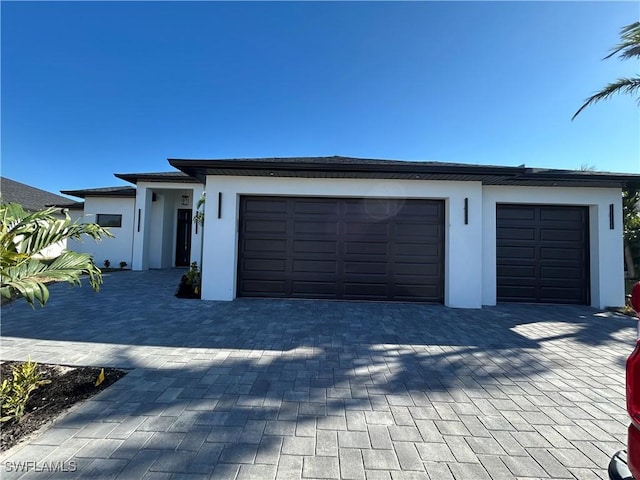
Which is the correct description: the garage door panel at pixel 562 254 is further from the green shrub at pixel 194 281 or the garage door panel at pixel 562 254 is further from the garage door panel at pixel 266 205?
the green shrub at pixel 194 281

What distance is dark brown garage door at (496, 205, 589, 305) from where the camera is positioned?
7055mm

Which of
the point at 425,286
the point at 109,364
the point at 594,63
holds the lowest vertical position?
the point at 109,364

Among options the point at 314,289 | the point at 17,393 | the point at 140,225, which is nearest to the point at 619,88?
the point at 314,289

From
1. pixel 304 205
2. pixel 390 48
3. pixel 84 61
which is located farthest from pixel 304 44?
pixel 84 61

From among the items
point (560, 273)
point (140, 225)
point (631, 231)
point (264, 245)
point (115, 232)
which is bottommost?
point (560, 273)

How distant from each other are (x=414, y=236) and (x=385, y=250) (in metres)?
0.82

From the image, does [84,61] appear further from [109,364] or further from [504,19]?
[504,19]

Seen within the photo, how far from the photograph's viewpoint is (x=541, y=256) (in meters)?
7.04

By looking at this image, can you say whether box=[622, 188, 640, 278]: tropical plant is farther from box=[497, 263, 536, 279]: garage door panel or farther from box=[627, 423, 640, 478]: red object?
box=[627, 423, 640, 478]: red object

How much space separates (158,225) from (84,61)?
670 centimetres

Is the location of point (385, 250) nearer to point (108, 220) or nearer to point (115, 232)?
point (115, 232)

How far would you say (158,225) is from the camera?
42.2 ft

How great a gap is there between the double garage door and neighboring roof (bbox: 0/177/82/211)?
15929 mm

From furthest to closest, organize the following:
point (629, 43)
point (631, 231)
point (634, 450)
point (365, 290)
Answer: point (631, 231) < point (365, 290) < point (629, 43) < point (634, 450)
